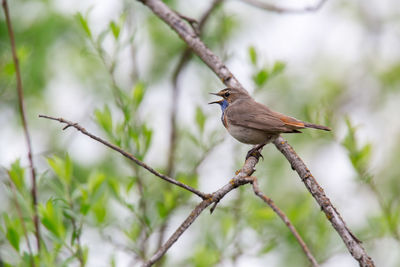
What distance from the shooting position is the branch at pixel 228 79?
286cm

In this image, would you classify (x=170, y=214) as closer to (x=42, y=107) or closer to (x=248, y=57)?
(x=248, y=57)

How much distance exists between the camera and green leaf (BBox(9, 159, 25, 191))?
3730mm

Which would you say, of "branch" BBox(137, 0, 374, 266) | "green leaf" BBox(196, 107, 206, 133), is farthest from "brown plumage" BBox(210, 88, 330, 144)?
"green leaf" BBox(196, 107, 206, 133)

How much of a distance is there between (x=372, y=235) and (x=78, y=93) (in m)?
4.69

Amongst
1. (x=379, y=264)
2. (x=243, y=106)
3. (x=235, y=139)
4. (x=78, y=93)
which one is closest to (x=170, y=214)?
(x=235, y=139)

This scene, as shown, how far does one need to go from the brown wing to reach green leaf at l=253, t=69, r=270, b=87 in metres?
0.38

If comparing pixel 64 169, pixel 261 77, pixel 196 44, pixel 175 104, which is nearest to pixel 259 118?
pixel 261 77

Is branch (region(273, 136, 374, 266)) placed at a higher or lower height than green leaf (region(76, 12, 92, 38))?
lower

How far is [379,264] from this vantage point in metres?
5.87

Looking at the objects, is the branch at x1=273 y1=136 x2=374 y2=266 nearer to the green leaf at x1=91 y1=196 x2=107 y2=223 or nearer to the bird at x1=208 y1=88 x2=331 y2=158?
the bird at x1=208 y1=88 x2=331 y2=158

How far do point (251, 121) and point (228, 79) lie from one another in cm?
105

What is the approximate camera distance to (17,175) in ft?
12.2

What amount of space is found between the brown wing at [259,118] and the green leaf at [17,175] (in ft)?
7.25

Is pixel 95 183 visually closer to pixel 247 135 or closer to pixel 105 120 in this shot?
pixel 105 120
